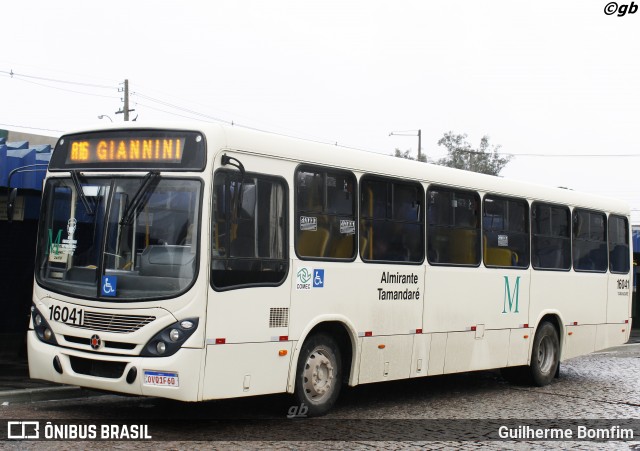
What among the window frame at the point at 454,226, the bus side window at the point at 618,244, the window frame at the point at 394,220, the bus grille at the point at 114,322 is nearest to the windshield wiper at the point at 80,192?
the bus grille at the point at 114,322

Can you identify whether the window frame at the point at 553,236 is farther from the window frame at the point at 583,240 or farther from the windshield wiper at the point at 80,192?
the windshield wiper at the point at 80,192

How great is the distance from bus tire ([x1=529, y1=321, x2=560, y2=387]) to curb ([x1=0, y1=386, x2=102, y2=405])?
697 centimetres

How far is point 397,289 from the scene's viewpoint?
11539 mm

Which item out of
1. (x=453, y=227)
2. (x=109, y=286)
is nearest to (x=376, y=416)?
(x=453, y=227)

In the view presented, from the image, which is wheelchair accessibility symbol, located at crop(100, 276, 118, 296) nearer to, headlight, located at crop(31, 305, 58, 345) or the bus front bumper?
the bus front bumper

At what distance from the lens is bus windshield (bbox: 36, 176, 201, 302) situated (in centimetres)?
891

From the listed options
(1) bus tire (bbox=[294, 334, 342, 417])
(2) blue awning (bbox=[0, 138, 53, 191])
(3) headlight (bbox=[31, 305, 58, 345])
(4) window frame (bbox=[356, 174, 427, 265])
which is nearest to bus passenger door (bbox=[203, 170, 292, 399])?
(1) bus tire (bbox=[294, 334, 342, 417])

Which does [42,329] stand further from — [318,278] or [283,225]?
[318,278]

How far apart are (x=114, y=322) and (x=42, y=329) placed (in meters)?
1.08

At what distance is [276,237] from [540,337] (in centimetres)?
663

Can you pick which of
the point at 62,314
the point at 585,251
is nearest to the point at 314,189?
the point at 62,314

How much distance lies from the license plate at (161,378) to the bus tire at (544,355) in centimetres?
757

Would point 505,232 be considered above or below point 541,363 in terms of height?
above

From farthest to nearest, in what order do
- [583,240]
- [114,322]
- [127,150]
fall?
[583,240], [127,150], [114,322]
